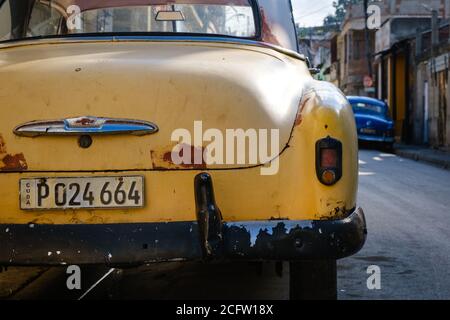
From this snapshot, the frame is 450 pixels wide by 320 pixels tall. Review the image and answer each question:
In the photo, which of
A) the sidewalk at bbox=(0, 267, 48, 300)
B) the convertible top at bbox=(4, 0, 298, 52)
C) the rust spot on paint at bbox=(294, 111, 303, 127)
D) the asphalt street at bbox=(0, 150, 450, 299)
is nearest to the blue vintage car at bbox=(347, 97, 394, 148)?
the asphalt street at bbox=(0, 150, 450, 299)

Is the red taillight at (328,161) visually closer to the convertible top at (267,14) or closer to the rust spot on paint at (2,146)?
the convertible top at (267,14)

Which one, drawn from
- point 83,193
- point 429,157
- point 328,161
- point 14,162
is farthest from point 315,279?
point 429,157

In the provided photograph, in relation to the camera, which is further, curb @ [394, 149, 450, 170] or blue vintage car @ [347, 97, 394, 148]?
blue vintage car @ [347, 97, 394, 148]

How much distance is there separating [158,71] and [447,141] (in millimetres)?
24149

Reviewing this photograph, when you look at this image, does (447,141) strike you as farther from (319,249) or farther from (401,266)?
(319,249)

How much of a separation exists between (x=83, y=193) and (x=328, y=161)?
1079mm

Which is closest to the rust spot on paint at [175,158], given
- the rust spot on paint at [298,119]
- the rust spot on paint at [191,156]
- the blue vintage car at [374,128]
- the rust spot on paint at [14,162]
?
the rust spot on paint at [191,156]

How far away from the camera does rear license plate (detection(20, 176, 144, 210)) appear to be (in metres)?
3.47

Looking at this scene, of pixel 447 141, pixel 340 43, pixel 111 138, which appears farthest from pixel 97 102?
pixel 340 43

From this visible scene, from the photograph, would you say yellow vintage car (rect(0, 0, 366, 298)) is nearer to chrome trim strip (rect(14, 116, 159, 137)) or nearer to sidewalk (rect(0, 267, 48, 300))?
chrome trim strip (rect(14, 116, 159, 137))

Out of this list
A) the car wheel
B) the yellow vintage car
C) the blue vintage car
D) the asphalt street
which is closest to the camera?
the yellow vintage car

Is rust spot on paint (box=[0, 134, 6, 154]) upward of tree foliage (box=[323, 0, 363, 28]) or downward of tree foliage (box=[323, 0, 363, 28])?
downward

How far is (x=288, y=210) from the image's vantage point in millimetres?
3525

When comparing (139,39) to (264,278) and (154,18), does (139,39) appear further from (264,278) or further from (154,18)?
(264,278)
